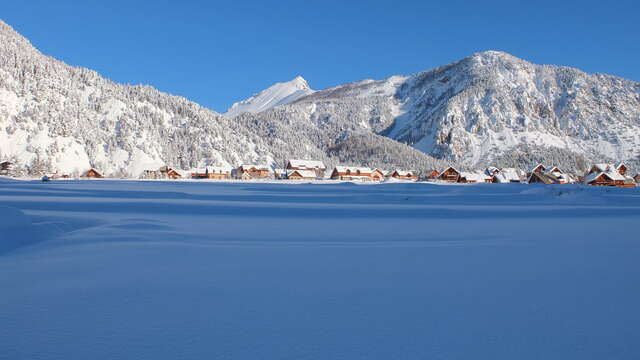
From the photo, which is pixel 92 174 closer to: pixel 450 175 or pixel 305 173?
pixel 305 173

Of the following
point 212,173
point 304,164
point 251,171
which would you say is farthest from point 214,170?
point 304,164

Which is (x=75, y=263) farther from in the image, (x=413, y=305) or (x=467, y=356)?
(x=467, y=356)

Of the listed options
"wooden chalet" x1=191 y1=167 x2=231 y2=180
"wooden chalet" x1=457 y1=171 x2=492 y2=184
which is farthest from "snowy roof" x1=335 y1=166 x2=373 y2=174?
"wooden chalet" x1=191 y1=167 x2=231 y2=180

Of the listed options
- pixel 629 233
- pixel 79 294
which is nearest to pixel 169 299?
pixel 79 294

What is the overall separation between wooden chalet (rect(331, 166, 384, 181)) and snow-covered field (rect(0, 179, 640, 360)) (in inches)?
4152

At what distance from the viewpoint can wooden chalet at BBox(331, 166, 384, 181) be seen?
12006cm

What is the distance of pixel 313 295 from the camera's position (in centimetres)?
707

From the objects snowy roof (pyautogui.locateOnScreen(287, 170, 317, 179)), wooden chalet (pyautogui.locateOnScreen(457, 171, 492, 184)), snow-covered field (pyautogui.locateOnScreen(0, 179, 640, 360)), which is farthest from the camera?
snowy roof (pyautogui.locateOnScreen(287, 170, 317, 179))

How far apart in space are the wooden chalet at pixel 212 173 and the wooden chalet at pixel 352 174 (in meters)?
31.8

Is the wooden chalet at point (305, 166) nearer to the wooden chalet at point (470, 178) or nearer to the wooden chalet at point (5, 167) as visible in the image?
the wooden chalet at point (470, 178)

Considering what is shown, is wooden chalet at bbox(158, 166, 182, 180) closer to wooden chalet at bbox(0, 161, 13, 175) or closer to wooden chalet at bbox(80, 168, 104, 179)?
wooden chalet at bbox(80, 168, 104, 179)

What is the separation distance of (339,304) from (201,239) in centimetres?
809

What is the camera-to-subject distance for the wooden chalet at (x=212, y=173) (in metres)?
117

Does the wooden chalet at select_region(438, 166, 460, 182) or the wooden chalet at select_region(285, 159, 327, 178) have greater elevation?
the wooden chalet at select_region(285, 159, 327, 178)
